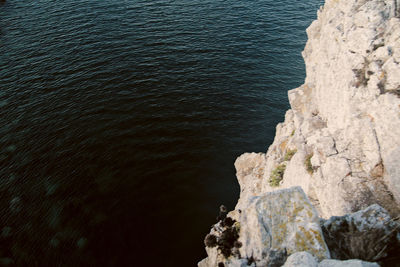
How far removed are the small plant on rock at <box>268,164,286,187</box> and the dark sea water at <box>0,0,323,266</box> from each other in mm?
8824

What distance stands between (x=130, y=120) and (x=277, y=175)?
21.4 m

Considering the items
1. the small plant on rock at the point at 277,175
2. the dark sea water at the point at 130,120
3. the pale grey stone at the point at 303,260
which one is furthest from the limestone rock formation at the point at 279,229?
the dark sea water at the point at 130,120

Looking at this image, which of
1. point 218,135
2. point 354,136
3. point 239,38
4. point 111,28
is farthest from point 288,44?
point 354,136

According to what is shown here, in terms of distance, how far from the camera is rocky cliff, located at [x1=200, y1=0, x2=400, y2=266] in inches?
395

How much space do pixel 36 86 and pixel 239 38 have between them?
116 feet

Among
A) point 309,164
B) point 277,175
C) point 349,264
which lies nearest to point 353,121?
point 309,164

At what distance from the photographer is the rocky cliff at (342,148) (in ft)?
32.9

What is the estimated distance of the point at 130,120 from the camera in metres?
33.1

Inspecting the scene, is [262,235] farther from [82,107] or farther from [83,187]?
[82,107]

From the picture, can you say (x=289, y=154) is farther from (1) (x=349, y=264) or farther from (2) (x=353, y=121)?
(1) (x=349, y=264)

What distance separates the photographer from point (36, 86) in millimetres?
36531

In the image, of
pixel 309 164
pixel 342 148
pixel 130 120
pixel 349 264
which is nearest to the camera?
pixel 349 264

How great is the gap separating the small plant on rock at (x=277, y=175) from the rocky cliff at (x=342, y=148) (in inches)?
3.3

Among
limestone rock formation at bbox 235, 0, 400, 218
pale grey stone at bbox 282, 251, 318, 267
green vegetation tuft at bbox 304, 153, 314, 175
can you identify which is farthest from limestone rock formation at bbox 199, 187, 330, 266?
green vegetation tuft at bbox 304, 153, 314, 175
